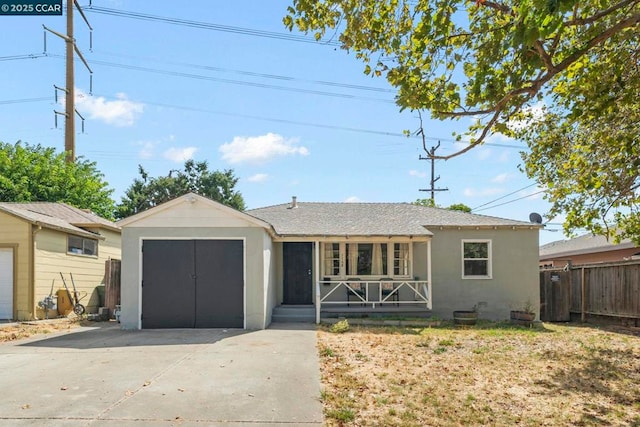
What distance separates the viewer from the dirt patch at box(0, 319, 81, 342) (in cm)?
1099

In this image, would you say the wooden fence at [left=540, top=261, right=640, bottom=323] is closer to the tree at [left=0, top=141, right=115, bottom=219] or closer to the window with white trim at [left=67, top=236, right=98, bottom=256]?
the window with white trim at [left=67, top=236, right=98, bottom=256]

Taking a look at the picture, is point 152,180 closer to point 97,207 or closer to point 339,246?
point 97,207

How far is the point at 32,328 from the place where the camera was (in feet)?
40.3

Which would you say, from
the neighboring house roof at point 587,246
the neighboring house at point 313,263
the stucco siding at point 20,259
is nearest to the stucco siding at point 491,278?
the neighboring house at point 313,263

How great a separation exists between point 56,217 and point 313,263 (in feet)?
29.2

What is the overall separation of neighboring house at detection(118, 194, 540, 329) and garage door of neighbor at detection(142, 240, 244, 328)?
2cm

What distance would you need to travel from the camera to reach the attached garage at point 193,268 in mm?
11875

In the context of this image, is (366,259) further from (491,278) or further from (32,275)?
(32,275)

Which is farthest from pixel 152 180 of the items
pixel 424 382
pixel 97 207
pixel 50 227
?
pixel 424 382

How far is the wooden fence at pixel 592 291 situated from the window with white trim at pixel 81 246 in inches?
598

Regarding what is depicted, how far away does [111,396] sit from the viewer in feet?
19.2

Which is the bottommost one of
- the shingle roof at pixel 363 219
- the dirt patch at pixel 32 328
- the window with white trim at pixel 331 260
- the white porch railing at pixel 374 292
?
the dirt patch at pixel 32 328

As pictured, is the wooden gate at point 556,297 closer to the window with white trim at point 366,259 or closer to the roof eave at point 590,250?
the roof eave at point 590,250

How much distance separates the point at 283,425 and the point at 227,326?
720cm
